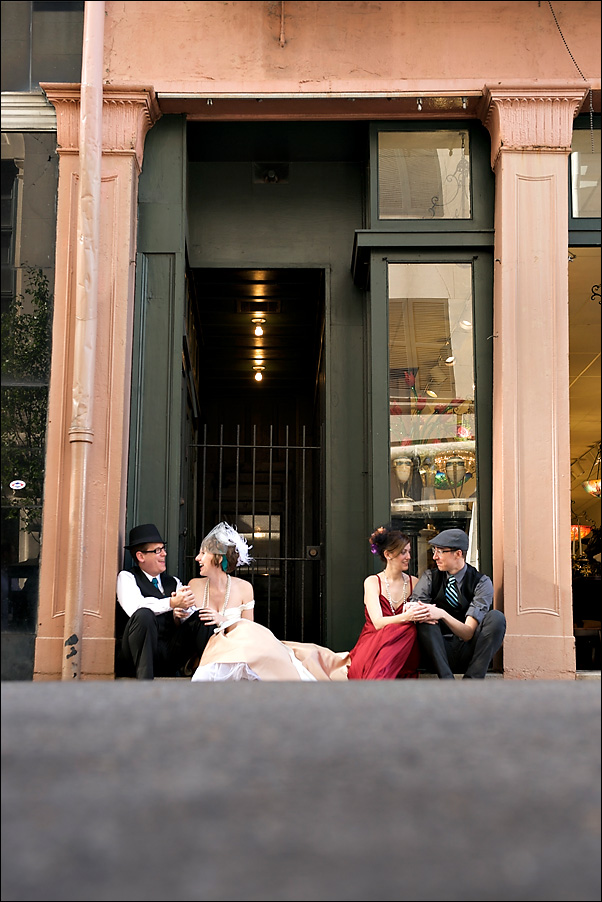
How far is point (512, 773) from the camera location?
0.88 ft

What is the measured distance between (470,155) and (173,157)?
2.35 meters

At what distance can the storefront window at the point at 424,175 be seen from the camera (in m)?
6.46

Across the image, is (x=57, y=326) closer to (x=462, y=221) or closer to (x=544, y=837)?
(x=462, y=221)

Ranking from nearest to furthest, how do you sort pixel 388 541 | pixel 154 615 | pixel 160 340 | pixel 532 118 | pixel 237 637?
pixel 237 637, pixel 154 615, pixel 388 541, pixel 532 118, pixel 160 340

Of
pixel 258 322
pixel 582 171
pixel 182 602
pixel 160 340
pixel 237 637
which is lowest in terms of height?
pixel 237 637

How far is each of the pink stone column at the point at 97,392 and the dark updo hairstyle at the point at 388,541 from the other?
181cm

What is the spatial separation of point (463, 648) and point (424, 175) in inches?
144

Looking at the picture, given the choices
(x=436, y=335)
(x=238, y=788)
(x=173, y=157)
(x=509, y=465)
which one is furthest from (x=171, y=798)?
(x=173, y=157)

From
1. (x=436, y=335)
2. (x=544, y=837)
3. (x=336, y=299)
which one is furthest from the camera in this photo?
(x=336, y=299)

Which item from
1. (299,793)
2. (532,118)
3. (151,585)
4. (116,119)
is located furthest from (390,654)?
(299,793)

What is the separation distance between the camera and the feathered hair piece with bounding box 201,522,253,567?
18.3 ft

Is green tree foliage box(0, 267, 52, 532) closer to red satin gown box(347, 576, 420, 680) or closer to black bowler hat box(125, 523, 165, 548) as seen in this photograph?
black bowler hat box(125, 523, 165, 548)

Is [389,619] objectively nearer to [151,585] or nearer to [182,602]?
[182,602]

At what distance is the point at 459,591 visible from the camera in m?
5.53
